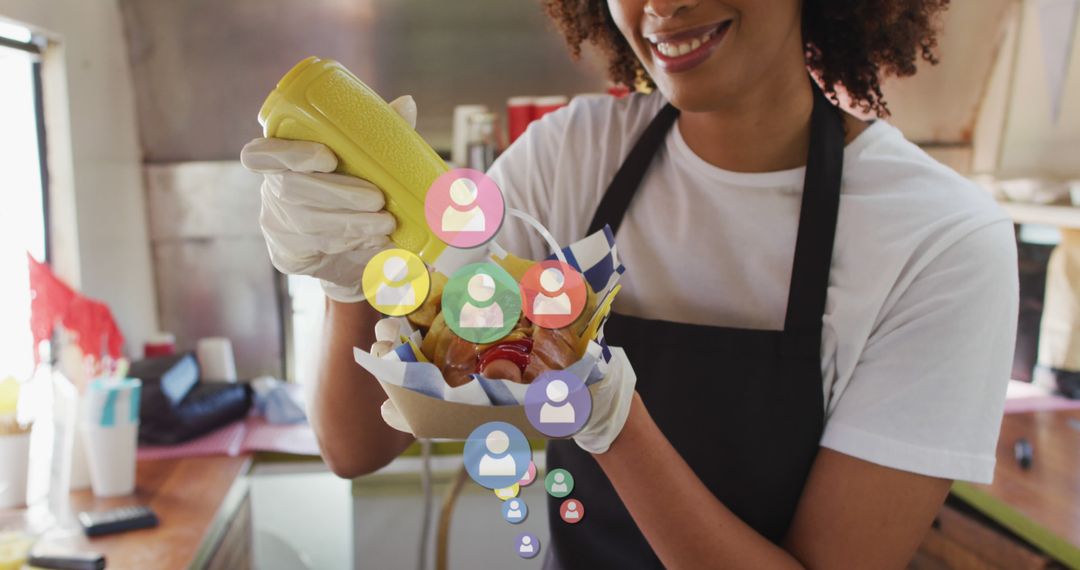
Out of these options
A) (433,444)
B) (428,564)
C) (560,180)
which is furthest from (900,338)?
(433,444)

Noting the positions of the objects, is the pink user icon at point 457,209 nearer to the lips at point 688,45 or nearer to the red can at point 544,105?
the lips at point 688,45

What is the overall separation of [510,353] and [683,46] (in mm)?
331

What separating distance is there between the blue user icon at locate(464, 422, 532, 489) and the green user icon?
17 cm

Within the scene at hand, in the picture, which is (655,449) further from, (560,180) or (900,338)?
(560,180)

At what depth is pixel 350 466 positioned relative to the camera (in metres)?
0.68

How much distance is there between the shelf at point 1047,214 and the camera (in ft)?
5.01

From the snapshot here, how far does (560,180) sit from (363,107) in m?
0.35

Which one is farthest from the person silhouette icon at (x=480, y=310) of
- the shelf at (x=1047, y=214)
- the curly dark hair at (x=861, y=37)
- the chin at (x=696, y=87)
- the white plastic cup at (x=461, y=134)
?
the shelf at (x=1047, y=214)

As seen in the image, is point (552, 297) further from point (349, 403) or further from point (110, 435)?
point (110, 435)

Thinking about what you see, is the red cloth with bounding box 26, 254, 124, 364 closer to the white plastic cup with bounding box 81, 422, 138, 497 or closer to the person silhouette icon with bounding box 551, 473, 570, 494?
the white plastic cup with bounding box 81, 422, 138, 497

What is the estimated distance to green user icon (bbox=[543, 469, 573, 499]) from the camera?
0.69 metres

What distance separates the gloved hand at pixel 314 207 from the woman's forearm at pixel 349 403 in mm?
68

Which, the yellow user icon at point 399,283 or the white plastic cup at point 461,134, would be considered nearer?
the yellow user icon at point 399,283

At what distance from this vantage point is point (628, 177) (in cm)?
75
